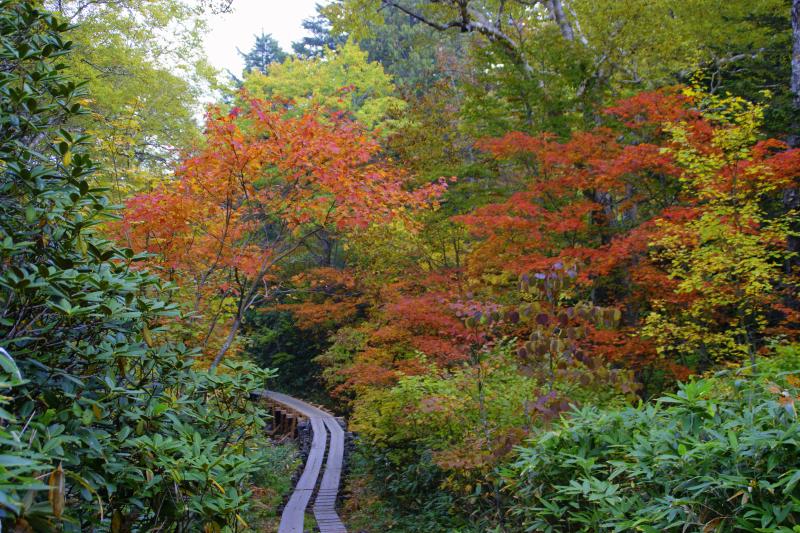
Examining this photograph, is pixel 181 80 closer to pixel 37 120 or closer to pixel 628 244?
pixel 628 244

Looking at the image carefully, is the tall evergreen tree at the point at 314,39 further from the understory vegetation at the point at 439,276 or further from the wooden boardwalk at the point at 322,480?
the wooden boardwalk at the point at 322,480

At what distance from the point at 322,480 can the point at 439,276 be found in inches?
173

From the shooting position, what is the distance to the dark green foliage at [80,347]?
2457 mm

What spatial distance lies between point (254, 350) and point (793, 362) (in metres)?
19.5

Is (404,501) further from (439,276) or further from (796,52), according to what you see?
(796,52)

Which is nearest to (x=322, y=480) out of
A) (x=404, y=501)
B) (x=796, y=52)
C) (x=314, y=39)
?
(x=404, y=501)

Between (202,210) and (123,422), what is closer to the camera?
(123,422)

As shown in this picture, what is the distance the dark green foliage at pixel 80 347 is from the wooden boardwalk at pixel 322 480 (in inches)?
222

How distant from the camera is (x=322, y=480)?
10828mm

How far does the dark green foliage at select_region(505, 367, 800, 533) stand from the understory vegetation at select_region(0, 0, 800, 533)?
2 cm

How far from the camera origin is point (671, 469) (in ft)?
9.66

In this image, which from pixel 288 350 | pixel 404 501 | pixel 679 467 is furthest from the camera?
pixel 288 350

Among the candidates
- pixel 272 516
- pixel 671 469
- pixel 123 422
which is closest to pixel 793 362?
pixel 671 469

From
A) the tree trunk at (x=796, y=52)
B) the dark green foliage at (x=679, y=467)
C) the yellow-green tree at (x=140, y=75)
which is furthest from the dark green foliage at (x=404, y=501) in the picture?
the tree trunk at (x=796, y=52)
